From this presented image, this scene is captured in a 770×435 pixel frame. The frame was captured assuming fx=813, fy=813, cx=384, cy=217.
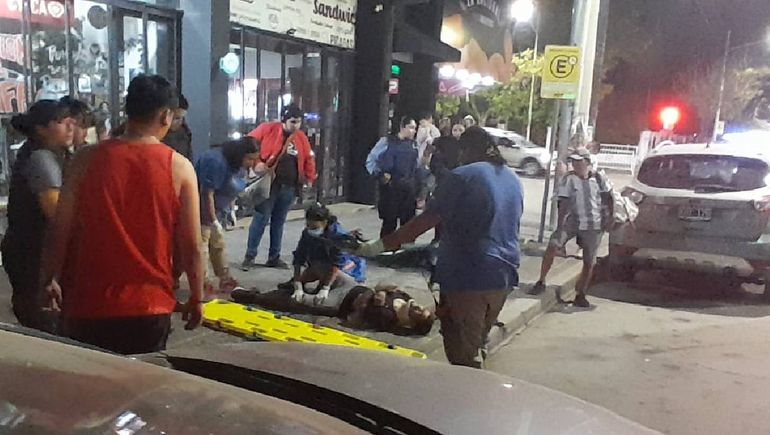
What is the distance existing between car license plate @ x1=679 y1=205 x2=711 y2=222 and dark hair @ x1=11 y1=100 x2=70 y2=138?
726 centimetres

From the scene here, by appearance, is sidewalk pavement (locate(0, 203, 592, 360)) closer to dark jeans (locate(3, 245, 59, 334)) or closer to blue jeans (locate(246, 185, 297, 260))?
blue jeans (locate(246, 185, 297, 260))

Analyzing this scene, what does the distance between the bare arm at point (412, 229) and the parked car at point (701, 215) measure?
227 inches

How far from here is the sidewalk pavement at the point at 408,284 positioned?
6.44 meters

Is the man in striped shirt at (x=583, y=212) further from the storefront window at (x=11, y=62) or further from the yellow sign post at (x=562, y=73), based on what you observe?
the storefront window at (x=11, y=62)

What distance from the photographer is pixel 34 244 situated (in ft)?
12.2

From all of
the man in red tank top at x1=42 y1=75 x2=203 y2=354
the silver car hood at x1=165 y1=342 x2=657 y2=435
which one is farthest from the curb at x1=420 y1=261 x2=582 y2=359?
the silver car hood at x1=165 y1=342 x2=657 y2=435

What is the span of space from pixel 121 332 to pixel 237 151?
4438 mm

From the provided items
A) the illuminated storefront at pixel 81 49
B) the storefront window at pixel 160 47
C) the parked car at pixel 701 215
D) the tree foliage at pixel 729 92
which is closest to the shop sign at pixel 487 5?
the storefront window at pixel 160 47

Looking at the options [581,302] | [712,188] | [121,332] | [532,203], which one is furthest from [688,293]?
[532,203]

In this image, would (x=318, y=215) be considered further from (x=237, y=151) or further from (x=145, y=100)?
(x=145, y=100)

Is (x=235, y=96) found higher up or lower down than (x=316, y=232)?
higher up

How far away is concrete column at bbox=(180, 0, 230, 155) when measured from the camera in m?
11.0

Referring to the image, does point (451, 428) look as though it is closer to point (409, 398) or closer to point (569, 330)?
point (409, 398)

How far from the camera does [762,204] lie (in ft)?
29.1
